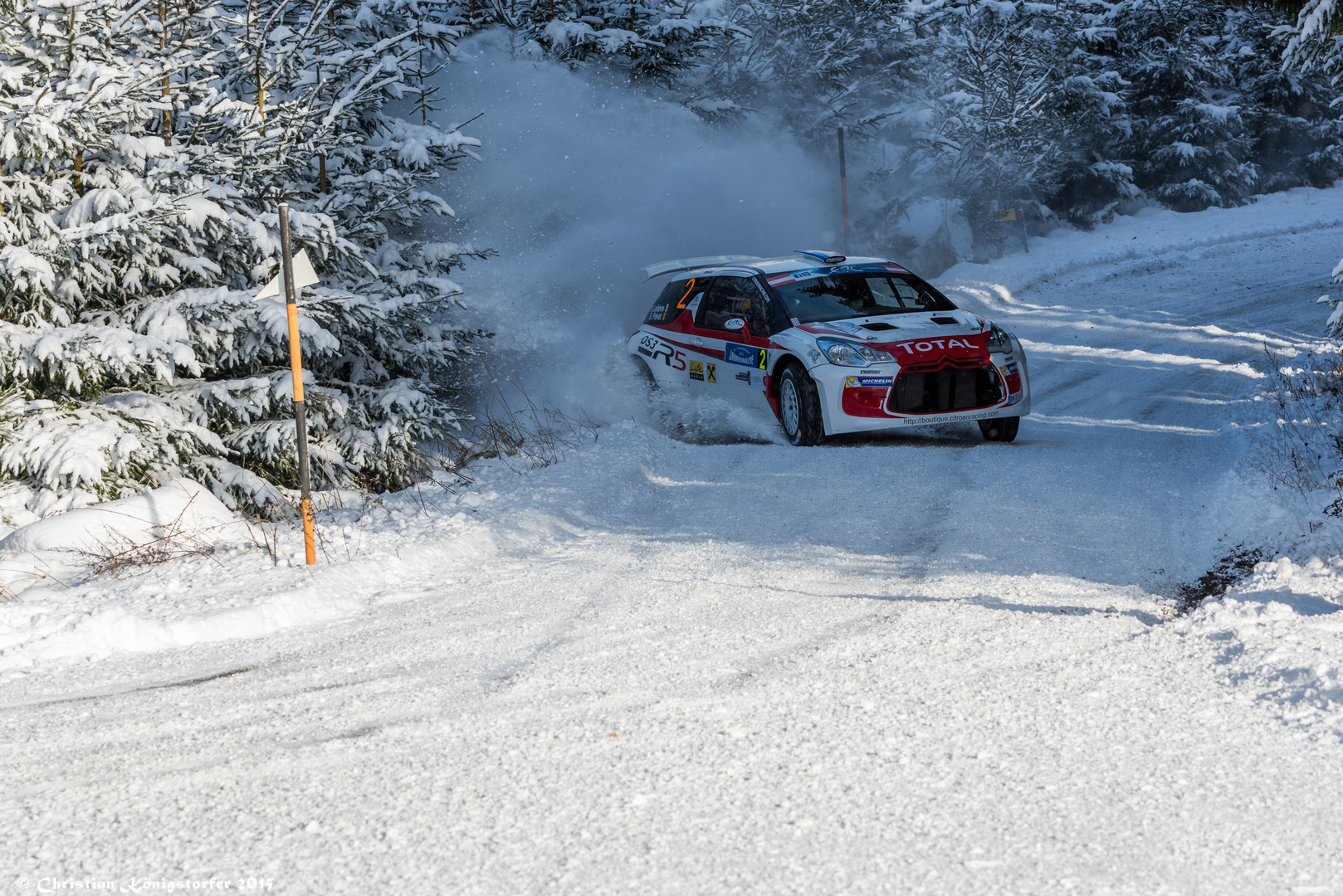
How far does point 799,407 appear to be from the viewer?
356 inches

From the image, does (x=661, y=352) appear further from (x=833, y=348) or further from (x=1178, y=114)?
(x=1178, y=114)

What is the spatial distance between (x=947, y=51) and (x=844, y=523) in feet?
78.0

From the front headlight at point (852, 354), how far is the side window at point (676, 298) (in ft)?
Answer: 6.80

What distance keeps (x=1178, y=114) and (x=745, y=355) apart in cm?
2936

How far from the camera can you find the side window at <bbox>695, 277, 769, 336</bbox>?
32.0ft

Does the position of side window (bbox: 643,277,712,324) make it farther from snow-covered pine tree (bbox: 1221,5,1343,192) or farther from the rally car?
snow-covered pine tree (bbox: 1221,5,1343,192)

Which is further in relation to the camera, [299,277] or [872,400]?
[872,400]

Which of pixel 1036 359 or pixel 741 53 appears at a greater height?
pixel 741 53

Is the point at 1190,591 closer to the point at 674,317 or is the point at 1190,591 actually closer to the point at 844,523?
the point at 844,523

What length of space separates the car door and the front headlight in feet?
2.57

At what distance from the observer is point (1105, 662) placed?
427 centimetres

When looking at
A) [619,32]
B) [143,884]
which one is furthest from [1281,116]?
[143,884]

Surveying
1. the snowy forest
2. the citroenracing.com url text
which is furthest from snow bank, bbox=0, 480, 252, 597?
the citroenracing.com url text

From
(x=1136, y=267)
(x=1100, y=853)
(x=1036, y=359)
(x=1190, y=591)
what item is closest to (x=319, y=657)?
(x=1100, y=853)
